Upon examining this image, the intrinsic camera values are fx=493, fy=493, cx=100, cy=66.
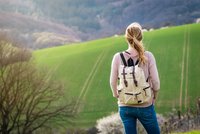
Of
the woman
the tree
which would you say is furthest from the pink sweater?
the tree

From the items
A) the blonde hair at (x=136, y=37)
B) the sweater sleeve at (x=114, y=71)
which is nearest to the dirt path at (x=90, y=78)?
the sweater sleeve at (x=114, y=71)

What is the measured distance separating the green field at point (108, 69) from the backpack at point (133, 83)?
3107 cm

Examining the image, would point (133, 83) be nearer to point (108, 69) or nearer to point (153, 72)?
point (153, 72)

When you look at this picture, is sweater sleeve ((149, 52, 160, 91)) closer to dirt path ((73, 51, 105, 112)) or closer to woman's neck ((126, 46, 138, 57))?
woman's neck ((126, 46, 138, 57))

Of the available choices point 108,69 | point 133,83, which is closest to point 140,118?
point 133,83

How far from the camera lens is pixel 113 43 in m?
67.7

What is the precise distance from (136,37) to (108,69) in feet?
164

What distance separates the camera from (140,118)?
651 centimetres

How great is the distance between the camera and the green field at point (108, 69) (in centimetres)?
4472

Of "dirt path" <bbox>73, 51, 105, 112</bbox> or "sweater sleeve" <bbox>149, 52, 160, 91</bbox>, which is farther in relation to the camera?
"dirt path" <bbox>73, 51, 105, 112</bbox>

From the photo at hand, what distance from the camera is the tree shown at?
105 feet

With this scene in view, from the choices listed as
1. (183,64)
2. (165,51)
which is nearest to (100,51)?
(165,51)

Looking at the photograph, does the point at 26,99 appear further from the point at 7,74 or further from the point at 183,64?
the point at 183,64

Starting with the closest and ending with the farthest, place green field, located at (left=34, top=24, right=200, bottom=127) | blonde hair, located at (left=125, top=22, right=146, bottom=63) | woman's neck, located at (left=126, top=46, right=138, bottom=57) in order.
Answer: blonde hair, located at (left=125, top=22, right=146, bottom=63), woman's neck, located at (left=126, top=46, right=138, bottom=57), green field, located at (left=34, top=24, right=200, bottom=127)
